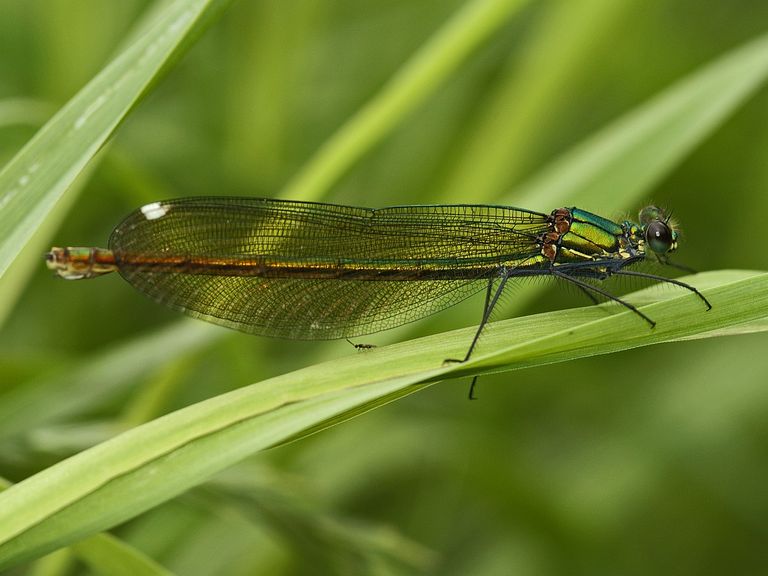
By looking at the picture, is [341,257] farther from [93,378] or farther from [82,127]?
[82,127]

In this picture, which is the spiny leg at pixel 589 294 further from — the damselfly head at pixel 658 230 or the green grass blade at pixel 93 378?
the green grass blade at pixel 93 378

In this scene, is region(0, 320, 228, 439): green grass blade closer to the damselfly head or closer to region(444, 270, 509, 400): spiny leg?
region(444, 270, 509, 400): spiny leg

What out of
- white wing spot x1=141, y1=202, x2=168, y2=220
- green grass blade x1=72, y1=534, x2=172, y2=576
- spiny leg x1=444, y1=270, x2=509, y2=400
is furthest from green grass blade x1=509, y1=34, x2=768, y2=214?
green grass blade x1=72, y1=534, x2=172, y2=576

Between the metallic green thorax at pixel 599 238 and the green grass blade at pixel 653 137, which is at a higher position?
the green grass blade at pixel 653 137

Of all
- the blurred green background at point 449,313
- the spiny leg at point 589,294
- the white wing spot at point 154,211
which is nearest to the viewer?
the white wing spot at point 154,211

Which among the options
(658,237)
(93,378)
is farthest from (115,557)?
(658,237)

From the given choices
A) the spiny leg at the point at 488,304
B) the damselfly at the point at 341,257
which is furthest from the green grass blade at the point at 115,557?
the spiny leg at the point at 488,304
